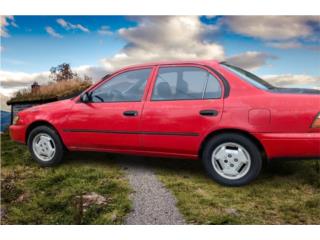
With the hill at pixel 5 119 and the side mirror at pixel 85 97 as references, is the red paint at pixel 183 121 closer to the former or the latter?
the side mirror at pixel 85 97

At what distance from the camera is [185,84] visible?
4.91m

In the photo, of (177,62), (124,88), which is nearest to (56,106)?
(124,88)

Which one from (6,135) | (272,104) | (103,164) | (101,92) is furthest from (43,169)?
(6,135)

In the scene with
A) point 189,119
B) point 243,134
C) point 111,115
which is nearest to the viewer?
point 243,134

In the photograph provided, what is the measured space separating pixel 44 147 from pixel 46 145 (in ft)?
0.16

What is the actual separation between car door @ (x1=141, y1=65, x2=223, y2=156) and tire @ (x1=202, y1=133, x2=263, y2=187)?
206mm

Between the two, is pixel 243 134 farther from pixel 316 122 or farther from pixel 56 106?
pixel 56 106

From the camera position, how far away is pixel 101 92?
17.9 feet

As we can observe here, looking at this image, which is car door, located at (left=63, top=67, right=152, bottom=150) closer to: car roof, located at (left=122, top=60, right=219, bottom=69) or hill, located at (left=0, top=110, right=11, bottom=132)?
car roof, located at (left=122, top=60, right=219, bottom=69)

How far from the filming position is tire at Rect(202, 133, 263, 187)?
14.3 ft

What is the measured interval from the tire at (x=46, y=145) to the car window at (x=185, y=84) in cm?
178

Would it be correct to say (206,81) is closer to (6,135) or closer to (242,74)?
(242,74)

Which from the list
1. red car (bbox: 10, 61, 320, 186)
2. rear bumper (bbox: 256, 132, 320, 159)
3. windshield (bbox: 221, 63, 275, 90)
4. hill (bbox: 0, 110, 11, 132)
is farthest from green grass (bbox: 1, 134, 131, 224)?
hill (bbox: 0, 110, 11, 132)

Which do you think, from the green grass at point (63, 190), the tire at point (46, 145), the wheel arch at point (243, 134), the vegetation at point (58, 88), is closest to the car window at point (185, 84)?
the wheel arch at point (243, 134)
